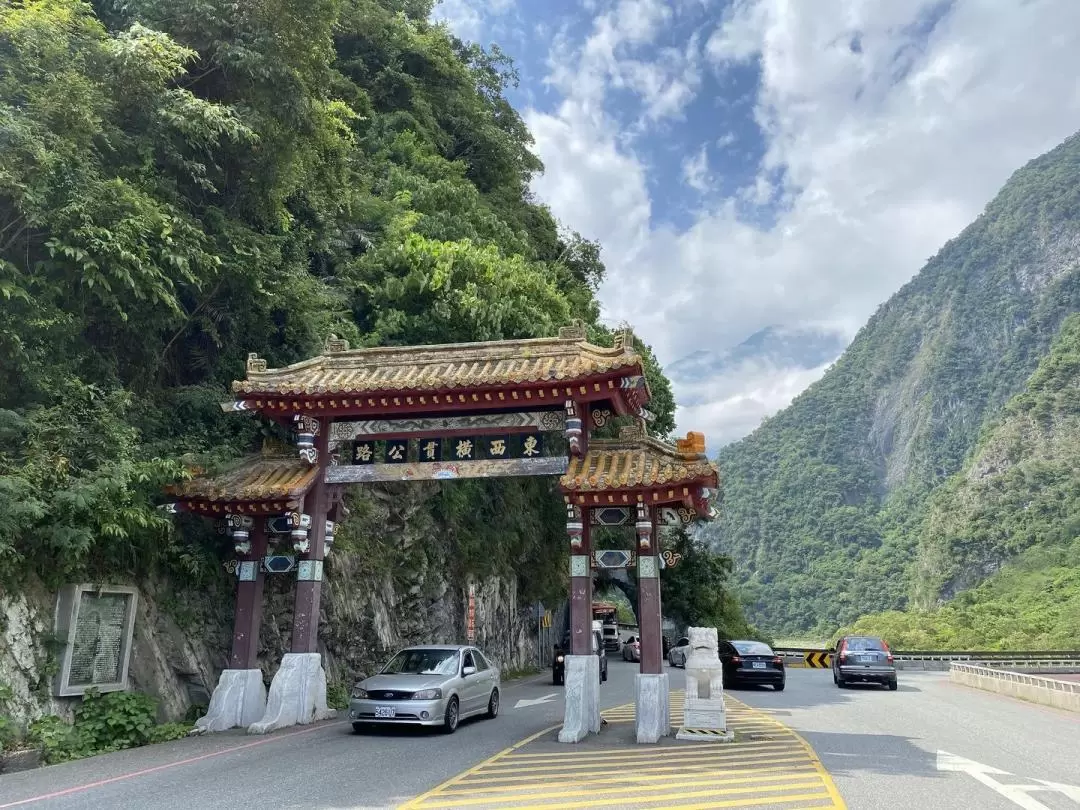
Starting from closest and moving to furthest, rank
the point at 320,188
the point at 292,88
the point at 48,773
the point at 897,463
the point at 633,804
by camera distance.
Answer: the point at 633,804
the point at 48,773
the point at 292,88
the point at 320,188
the point at 897,463

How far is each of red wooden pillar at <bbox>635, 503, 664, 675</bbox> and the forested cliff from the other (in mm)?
7266

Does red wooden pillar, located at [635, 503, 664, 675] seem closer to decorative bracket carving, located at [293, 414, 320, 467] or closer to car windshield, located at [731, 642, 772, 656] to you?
decorative bracket carving, located at [293, 414, 320, 467]

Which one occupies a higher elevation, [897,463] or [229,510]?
[897,463]

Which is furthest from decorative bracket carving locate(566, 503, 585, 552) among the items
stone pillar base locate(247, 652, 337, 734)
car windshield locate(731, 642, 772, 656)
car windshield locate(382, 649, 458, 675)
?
car windshield locate(731, 642, 772, 656)

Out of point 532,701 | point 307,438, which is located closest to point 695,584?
point 532,701

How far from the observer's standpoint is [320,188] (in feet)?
58.7

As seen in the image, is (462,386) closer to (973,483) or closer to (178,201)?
(178,201)

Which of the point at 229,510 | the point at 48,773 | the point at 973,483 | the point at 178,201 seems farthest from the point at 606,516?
the point at 973,483

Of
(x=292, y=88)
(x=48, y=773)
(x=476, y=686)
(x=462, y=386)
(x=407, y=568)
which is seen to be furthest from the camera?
(x=407, y=568)

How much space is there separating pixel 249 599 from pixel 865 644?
1719 centimetres

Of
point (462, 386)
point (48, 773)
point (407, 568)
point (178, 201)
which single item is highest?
point (178, 201)

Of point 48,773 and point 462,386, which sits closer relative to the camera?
point 48,773

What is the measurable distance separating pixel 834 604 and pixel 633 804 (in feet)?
313

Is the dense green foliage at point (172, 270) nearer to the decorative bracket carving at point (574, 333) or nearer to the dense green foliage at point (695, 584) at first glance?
the decorative bracket carving at point (574, 333)
